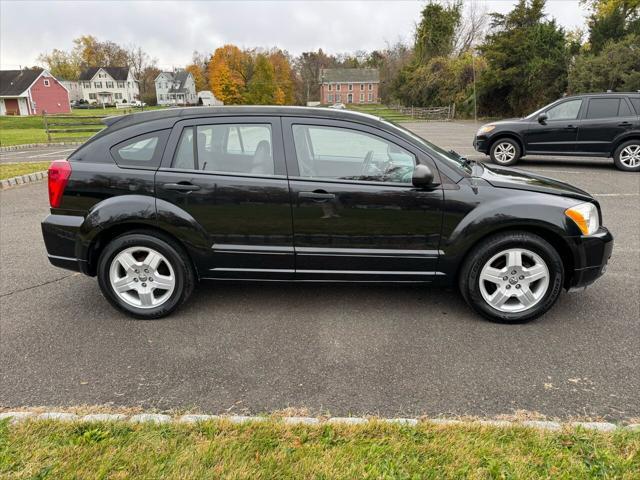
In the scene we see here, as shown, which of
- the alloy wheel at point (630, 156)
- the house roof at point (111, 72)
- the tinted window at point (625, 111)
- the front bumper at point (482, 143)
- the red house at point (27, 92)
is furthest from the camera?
the house roof at point (111, 72)

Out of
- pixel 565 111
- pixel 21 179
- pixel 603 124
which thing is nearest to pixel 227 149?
pixel 21 179

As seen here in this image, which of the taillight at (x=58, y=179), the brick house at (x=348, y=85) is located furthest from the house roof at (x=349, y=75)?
the taillight at (x=58, y=179)

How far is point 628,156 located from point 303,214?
34.6 feet

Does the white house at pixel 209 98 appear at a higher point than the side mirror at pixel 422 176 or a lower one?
higher

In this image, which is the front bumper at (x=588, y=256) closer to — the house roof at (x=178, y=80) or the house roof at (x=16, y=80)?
the house roof at (x=16, y=80)

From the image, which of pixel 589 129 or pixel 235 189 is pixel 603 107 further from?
pixel 235 189

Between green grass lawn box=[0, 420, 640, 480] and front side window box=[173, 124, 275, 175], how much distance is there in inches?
79.5

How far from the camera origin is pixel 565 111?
439 inches

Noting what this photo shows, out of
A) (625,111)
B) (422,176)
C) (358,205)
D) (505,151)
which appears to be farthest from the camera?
(505,151)

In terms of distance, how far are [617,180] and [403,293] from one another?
812 centimetres

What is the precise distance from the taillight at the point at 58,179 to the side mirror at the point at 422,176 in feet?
9.17

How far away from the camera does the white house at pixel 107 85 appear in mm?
89188

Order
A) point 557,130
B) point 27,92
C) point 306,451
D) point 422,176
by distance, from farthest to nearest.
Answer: point 27,92, point 557,130, point 422,176, point 306,451

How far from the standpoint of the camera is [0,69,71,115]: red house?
2625 inches
